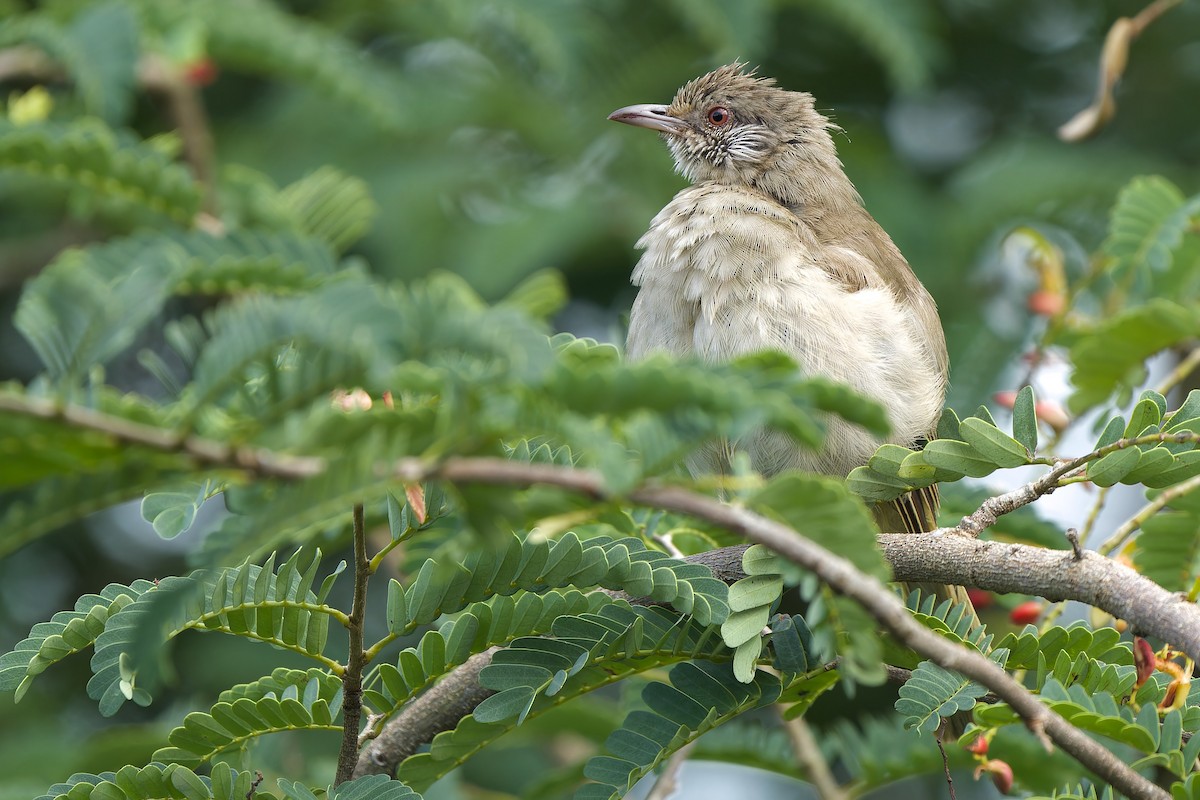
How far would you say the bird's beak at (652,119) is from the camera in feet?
17.4

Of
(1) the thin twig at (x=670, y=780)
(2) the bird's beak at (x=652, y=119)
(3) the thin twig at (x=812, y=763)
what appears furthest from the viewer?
(2) the bird's beak at (x=652, y=119)

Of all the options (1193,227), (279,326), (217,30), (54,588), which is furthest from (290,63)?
(279,326)

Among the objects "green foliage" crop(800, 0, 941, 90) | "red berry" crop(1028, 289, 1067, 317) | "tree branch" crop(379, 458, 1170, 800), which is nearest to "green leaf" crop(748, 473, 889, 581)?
"tree branch" crop(379, 458, 1170, 800)

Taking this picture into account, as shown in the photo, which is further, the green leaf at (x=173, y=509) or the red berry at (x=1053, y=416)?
the red berry at (x=1053, y=416)

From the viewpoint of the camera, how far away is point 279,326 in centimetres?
132

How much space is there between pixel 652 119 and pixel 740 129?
1.35 ft

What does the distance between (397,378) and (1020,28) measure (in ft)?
20.5

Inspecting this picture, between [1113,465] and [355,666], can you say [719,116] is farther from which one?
[355,666]

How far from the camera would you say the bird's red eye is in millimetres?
5215

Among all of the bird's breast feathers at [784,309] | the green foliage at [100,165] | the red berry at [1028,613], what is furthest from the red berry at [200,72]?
the red berry at [1028,613]

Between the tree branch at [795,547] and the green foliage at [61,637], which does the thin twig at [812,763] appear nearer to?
the tree branch at [795,547]

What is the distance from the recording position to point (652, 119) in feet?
17.5

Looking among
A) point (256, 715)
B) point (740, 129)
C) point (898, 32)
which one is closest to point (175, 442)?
point (256, 715)

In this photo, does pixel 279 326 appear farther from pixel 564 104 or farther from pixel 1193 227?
pixel 564 104
